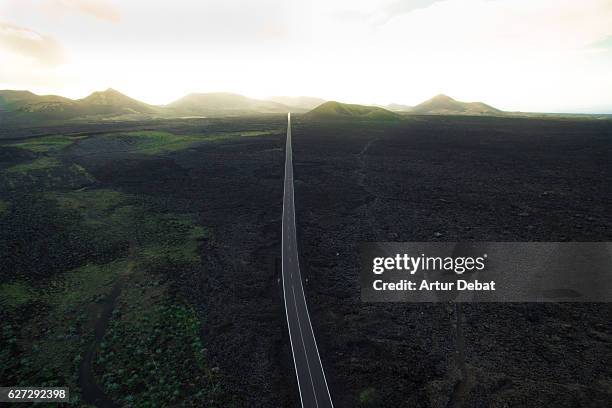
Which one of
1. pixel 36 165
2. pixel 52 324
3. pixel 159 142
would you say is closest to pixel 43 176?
pixel 36 165

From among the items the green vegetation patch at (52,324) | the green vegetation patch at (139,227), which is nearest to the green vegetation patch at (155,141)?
the green vegetation patch at (139,227)

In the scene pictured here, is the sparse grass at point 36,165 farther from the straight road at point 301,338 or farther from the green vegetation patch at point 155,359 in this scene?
the straight road at point 301,338

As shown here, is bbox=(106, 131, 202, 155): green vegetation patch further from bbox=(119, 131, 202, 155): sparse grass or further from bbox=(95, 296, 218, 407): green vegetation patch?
bbox=(95, 296, 218, 407): green vegetation patch

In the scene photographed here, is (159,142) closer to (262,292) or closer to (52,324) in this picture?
(52,324)

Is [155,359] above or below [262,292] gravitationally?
below

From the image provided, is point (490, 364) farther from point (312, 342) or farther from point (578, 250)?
point (578, 250)
